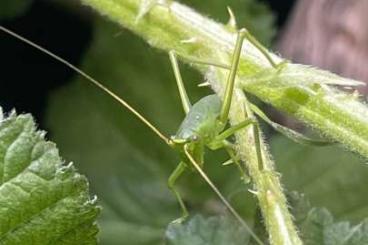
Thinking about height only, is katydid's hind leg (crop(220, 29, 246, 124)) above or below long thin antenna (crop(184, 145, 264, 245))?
above

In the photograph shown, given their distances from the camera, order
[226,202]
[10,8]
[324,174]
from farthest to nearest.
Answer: [10,8]
[324,174]
[226,202]

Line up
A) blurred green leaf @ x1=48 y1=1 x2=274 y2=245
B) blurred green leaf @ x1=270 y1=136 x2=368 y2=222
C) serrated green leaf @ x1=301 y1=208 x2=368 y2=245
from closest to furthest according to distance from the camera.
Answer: serrated green leaf @ x1=301 y1=208 x2=368 y2=245 → blurred green leaf @ x1=270 y1=136 x2=368 y2=222 → blurred green leaf @ x1=48 y1=1 x2=274 y2=245

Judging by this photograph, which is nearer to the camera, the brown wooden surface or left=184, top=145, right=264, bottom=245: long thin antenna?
left=184, top=145, right=264, bottom=245: long thin antenna

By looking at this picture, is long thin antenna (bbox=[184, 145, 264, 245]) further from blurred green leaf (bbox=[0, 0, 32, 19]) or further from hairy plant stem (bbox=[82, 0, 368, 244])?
blurred green leaf (bbox=[0, 0, 32, 19])

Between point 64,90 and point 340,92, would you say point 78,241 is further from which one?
point 64,90

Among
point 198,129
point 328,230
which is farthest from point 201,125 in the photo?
point 328,230

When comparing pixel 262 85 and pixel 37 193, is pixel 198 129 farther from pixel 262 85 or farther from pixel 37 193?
pixel 37 193

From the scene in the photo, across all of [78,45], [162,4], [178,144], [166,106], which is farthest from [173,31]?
[78,45]

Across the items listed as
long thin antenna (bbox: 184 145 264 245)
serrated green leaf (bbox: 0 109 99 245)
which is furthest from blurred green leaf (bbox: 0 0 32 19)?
serrated green leaf (bbox: 0 109 99 245)
